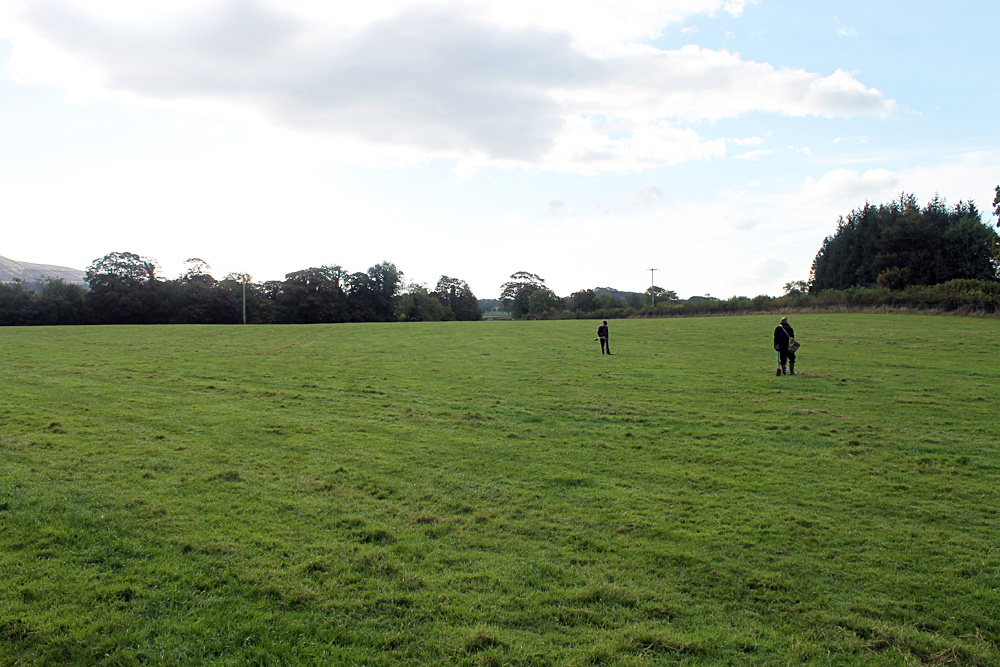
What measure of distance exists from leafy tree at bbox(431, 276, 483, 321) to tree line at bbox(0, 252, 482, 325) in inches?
1337

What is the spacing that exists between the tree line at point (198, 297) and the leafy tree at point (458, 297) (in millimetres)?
33964

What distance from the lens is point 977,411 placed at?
15.4 meters

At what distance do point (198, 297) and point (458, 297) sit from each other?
252 feet

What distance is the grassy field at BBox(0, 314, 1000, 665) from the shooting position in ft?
17.2

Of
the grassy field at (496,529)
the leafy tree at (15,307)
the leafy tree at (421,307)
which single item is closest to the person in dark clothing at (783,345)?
the grassy field at (496,529)

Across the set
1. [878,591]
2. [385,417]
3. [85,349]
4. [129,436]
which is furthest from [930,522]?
[85,349]

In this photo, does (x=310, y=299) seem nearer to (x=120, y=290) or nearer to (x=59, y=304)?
(x=120, y=290)

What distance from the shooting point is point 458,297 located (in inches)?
6161

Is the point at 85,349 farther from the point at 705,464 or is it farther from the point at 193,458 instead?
the point at 705,464

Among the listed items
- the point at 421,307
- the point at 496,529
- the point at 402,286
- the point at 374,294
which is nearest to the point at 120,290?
the point at 374,294

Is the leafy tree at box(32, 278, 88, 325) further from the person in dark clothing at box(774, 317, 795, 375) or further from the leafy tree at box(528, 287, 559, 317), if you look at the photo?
the leafy tree at box(528, 287, 559, 317)

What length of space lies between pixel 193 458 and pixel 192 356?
2099cm

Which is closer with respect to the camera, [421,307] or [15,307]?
[15,307]

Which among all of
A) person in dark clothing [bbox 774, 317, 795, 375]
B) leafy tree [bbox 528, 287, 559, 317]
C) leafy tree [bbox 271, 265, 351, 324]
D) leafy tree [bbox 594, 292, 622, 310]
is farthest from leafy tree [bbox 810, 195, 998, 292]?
leafy tree [bbox 271, 265, 351, 324]
